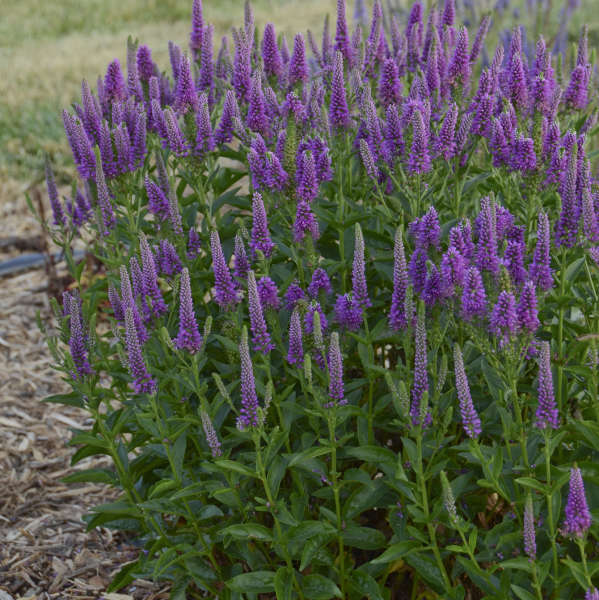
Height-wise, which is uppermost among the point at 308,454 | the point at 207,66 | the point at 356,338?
the point at 207,66

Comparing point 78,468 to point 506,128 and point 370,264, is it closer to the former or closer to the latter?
point 370,264

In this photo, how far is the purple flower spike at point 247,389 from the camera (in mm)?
2504

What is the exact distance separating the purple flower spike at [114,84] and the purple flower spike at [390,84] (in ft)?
4.84

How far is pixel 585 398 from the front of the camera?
10.8 ft

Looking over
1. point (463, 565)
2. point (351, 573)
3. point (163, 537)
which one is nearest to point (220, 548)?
point (163, 537)

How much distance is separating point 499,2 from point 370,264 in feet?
25.4

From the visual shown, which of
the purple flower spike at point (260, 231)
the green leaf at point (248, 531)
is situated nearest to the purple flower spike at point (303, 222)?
the purple flower spike at point (260, 231)

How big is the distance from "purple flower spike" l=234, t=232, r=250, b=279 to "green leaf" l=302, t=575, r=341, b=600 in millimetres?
1257

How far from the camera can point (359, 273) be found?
9.32ft

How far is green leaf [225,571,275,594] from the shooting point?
3082 millimetres

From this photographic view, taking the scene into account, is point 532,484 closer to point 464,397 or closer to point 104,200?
point 464,397

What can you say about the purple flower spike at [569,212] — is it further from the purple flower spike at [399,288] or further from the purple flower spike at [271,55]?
the purple flower spike at [271,55]

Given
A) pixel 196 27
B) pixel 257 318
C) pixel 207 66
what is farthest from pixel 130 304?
pixel 196 27

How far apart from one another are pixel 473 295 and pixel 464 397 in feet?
1.09
